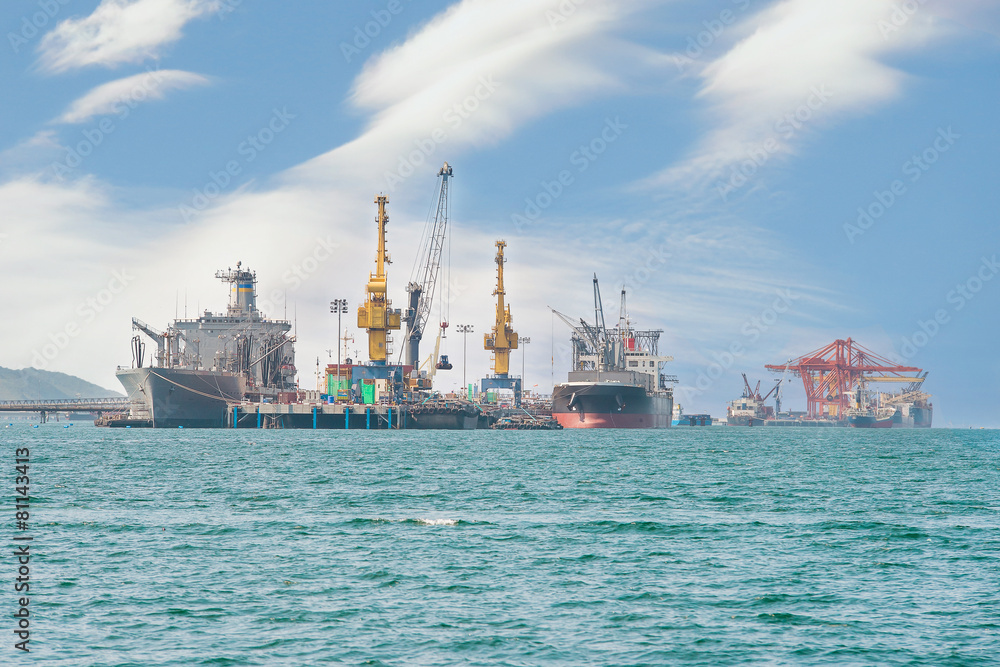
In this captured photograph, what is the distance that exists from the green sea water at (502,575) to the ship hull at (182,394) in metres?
116

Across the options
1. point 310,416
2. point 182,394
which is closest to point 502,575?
point 310,416

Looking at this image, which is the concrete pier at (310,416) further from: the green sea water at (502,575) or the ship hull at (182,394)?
the green sea water at (502,575)

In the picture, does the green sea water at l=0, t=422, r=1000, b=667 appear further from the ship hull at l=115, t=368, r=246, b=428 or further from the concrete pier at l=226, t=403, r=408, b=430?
the concrete pier at l=226, t=403, r=408, b=430

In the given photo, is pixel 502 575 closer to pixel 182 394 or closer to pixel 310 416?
pixel 310 416

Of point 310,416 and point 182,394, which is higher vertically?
point 182,394

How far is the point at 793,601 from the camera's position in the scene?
27625 mm

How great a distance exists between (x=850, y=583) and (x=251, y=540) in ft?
70.6

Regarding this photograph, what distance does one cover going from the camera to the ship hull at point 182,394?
174 m

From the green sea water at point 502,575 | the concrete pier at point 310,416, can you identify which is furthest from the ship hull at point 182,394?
the green sea water at point 502,575

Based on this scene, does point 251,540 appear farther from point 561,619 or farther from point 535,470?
point 535,470

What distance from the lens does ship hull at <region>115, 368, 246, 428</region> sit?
17362 cm

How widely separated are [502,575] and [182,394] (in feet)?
515

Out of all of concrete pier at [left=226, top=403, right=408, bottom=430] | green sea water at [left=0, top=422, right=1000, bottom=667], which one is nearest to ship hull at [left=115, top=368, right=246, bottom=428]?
concrete pier at [left=226, top=403, right=408, bottom=430]

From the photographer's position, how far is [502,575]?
102ft
